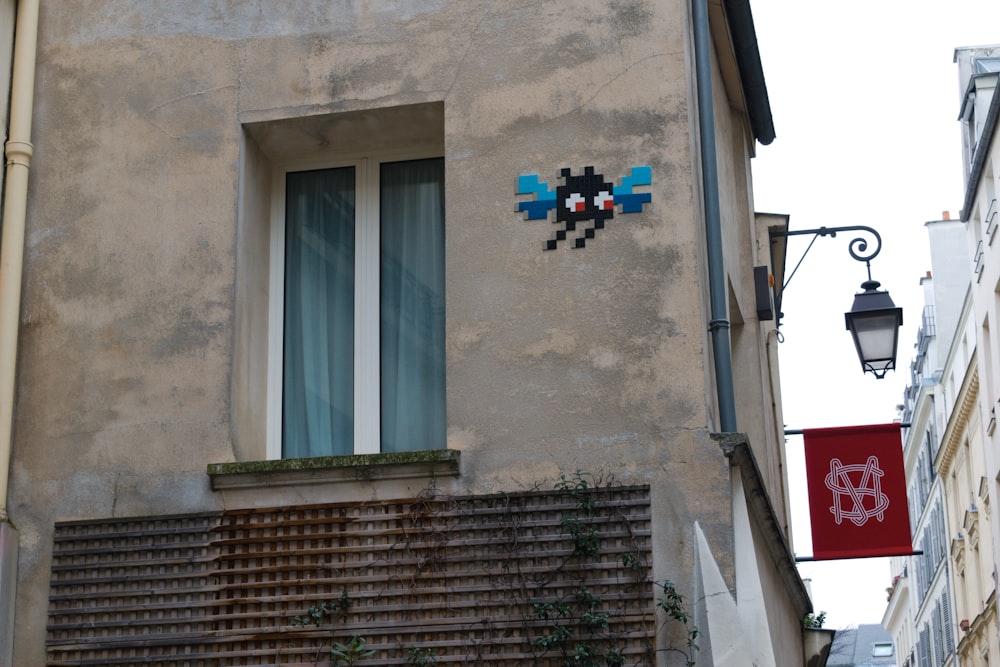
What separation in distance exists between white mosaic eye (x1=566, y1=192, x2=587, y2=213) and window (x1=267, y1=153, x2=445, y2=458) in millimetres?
983

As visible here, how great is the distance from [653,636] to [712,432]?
1053 millimetres

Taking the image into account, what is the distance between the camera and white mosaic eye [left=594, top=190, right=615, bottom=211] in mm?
8141

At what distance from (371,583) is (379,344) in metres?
1.55

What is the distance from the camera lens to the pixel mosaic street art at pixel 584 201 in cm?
813

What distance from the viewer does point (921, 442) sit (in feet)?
194

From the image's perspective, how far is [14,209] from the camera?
8.71 meters

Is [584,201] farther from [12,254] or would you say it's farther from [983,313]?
[983,313]

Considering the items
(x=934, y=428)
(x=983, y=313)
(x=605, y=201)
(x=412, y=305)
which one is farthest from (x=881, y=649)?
(x=605, y=201)

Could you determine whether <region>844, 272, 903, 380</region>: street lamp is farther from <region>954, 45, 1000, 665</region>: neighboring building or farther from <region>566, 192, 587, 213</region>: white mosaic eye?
<region>954, 45, 1000, 665</region>: neighboring building

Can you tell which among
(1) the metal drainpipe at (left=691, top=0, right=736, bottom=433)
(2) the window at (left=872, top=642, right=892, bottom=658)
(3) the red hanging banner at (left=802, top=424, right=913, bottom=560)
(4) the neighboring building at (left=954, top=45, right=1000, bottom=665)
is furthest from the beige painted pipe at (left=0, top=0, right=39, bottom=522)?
(2) the window at (left=872, top=642, right=892, bottom=658)

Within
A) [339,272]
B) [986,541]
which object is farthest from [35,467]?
[986,541]

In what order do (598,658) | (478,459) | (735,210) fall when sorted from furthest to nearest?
(735,210), (478,459), (598,658)

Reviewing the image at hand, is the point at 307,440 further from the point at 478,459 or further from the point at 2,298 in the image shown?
the point at 2,298

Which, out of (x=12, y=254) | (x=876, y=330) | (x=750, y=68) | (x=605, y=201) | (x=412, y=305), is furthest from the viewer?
(x=876, y=330)
